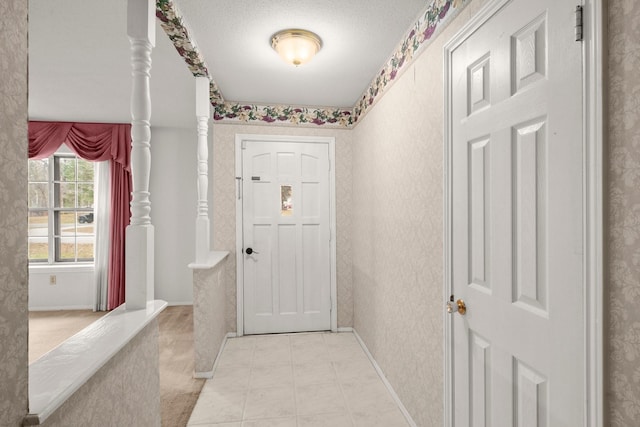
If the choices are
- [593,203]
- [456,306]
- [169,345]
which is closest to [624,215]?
[593,203]

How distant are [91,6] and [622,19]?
241 centimetres

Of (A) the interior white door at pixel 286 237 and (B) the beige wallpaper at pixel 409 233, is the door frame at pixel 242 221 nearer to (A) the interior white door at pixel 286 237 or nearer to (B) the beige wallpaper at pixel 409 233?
(A) the interior white door at pixel 286 237

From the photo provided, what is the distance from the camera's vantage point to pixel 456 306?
1.53 meters

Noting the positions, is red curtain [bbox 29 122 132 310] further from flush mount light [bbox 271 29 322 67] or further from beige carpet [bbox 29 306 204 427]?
flush mount light [bbox 271 29 322 67]

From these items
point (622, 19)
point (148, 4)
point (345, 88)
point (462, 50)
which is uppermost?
point (345, 88)

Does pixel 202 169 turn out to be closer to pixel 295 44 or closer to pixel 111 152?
pixel 295 44

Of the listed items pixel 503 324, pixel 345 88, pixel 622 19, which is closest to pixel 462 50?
pixel 622 19

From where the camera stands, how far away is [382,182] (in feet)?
8.82

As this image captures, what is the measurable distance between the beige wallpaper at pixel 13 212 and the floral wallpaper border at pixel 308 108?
1209 mm

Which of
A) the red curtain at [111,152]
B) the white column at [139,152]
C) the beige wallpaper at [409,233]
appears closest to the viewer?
the white column at [139,152]

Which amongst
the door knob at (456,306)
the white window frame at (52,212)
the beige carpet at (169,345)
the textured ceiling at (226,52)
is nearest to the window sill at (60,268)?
the white window frame at (52,212)

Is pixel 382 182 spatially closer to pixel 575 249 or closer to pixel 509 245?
pixel 509 245

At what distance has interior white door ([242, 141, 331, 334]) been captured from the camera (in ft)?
11.6

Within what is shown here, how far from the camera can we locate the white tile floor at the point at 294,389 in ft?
7.11
